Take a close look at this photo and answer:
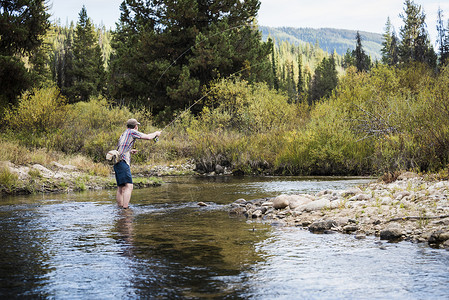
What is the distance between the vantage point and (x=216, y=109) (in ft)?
96.9

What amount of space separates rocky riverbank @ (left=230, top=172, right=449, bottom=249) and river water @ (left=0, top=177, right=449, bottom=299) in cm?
38

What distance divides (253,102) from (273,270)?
77.2 feet

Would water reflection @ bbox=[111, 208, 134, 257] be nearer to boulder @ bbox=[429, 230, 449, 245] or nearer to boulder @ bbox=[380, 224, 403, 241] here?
boulder @ bbox=[380, 224, 403, 241]

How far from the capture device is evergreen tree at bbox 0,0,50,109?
2288 cm

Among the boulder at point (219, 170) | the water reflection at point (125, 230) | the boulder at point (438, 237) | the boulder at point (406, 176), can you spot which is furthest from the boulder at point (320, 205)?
the boulder at point (219, 170)

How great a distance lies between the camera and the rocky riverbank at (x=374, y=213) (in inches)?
272

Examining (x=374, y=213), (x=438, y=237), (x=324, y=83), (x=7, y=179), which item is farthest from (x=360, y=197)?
(x=324, y=83)

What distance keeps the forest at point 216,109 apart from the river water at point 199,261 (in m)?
5.42

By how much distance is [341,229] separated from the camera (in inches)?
302

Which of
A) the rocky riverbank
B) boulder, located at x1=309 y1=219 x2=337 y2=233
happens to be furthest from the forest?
boulder, located at x1=309 y1=219 x2=337 y2=233

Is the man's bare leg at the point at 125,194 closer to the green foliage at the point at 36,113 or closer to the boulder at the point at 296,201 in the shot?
the boulder at the point at 296,201

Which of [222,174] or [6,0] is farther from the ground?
[6,0]

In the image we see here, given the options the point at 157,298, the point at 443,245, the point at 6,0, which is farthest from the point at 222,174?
the point at 157,298

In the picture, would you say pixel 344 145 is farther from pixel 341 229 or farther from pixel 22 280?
pixel 22 280
